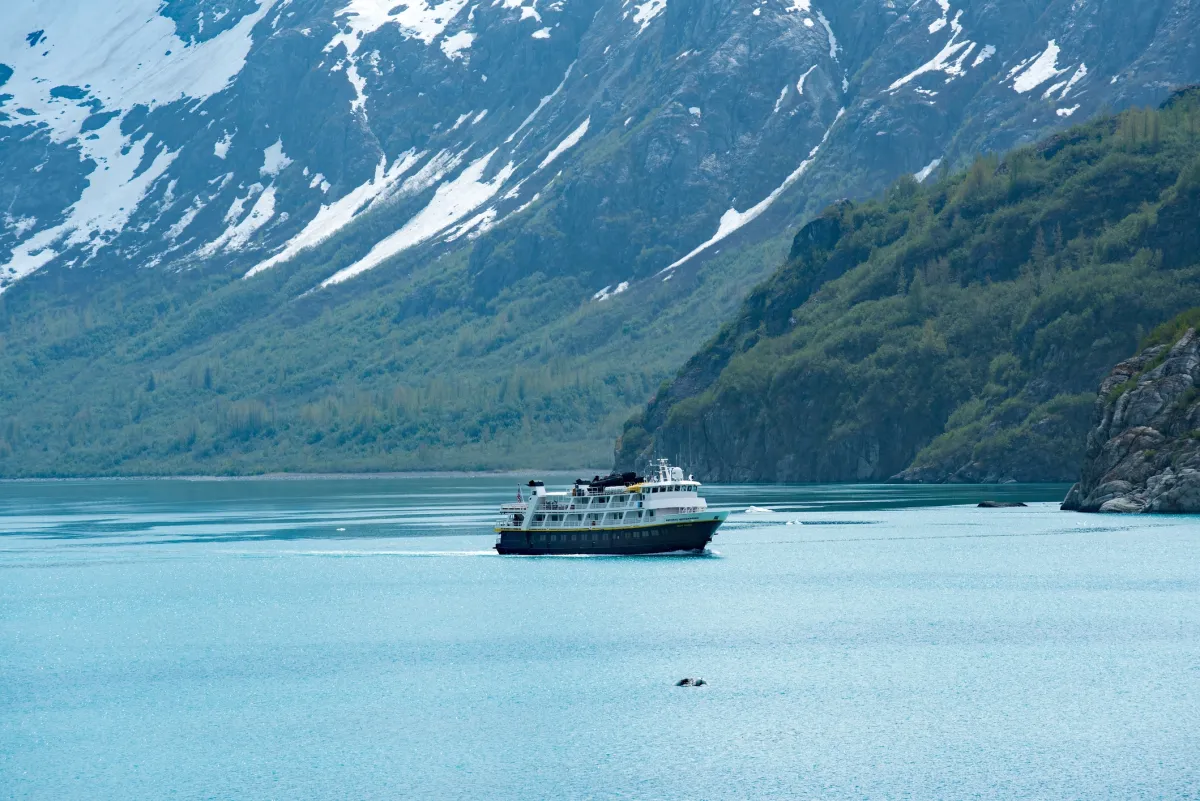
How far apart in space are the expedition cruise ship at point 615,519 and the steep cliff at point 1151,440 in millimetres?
51949

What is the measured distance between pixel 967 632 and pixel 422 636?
105 ft

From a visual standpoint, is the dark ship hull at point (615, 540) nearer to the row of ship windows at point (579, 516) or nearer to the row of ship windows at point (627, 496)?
the row of ship windows at point (579, 516)

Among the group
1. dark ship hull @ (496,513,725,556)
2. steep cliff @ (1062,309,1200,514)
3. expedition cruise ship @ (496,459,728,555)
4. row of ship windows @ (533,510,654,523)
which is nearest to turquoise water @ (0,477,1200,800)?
dark ship hull @ (496,513,725,556)

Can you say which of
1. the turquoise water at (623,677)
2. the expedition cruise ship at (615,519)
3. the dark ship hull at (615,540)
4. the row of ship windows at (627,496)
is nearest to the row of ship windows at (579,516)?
the expedition cruise ship at (615,519)

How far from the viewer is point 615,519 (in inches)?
6073

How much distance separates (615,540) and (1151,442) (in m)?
62.1

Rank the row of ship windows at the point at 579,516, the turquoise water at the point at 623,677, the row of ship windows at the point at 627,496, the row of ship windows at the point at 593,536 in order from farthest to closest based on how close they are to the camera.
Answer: the row of ship windows at the point at 579,516
the row of ship windows at the point at 593,536
the row of ship windows at the point at 627,496
the turquoise water at the point at 623,677

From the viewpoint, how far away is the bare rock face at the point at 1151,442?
176m

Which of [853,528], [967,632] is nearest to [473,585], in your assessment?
[967,632]

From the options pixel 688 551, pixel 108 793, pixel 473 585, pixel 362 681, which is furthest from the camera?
pixel 688 551

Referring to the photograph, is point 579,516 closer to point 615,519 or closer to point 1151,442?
point 615,519

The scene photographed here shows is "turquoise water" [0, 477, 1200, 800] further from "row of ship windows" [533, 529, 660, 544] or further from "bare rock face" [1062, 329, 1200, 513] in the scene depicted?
"bare rock face" [1062, 329, 1200, 513]

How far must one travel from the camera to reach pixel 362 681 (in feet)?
300

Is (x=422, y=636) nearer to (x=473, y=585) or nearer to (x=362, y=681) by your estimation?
(x=362, y=681)
